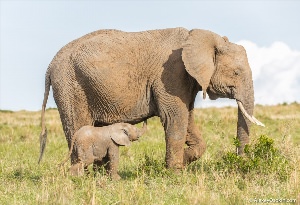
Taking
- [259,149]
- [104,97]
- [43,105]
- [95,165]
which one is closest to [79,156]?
[95,165]

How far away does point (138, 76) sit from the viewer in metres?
9.42

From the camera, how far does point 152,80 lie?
9359 mm

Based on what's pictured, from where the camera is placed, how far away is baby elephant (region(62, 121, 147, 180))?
8758 mm

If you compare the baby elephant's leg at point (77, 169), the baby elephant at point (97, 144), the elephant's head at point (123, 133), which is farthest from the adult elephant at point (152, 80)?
the elephant's head at point (123, 133)

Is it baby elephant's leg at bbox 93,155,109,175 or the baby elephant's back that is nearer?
the baby elephant's back

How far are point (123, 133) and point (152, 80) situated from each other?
3.29 feet

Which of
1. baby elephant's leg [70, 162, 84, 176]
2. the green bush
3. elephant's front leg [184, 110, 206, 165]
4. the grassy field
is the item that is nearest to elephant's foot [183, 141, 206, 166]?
elephant's front leg [184, 110, 206, 165]

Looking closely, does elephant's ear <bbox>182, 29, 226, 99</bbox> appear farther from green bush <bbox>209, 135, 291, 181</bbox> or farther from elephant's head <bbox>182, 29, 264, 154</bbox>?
green bush <bbox>209, 135, 291, 181</bbox>

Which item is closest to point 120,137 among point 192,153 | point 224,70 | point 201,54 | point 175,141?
point 175,141

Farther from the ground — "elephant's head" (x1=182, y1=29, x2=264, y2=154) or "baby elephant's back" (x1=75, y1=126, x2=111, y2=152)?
"elephant's head" (x1=182, y1=29, x2=264, y2=154)

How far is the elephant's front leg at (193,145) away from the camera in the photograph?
9.96m

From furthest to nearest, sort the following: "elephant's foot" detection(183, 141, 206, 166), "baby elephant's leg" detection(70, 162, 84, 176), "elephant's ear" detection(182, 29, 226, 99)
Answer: "elephant's foot" detection(183, 141, 206, 166) < "elephant's ear" detection(182, 29, 226, 99) < "baby elephant's leg" detection(70, 162, 84, 176)

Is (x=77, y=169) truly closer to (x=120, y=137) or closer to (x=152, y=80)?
(x=120, y=137)

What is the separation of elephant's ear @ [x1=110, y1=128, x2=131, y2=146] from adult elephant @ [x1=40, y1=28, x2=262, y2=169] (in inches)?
26.4
